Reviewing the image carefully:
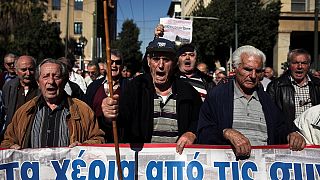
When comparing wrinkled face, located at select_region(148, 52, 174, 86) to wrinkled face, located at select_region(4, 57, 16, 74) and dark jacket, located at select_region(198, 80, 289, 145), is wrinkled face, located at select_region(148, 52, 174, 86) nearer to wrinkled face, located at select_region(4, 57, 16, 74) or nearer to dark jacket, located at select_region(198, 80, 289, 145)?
dark jacket, located at select_region(198, 80, 289, 145)

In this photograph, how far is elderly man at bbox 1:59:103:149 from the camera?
4.14 m

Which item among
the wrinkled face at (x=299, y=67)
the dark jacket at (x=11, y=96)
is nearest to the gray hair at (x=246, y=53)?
the wrinkled face at (x=299, y=67)

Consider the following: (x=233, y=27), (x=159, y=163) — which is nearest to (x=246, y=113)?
(x=159, y=163)

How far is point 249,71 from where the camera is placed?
159 inches

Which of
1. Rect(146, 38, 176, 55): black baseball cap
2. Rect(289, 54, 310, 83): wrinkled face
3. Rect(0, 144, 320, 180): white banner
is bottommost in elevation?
Rect(0, 144, 320, 180): white banner

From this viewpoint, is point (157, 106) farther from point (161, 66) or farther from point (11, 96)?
point (11, 96)

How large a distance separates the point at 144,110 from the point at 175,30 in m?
4.27

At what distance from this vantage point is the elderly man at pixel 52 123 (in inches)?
163

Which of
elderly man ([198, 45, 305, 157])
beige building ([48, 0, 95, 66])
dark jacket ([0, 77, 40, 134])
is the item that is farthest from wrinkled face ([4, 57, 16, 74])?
beige building ([48, 0, 95, 66])

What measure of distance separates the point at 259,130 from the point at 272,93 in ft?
7.27

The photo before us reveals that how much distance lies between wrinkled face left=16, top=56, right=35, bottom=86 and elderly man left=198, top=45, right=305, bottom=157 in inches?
106

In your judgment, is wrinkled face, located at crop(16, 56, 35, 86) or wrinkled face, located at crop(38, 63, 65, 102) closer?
wrinkled face, located at crop(38, 63, 65, 102)

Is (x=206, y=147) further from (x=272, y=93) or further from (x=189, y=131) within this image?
(x=272, y=93)

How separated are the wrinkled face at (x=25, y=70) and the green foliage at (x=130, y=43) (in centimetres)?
6808
